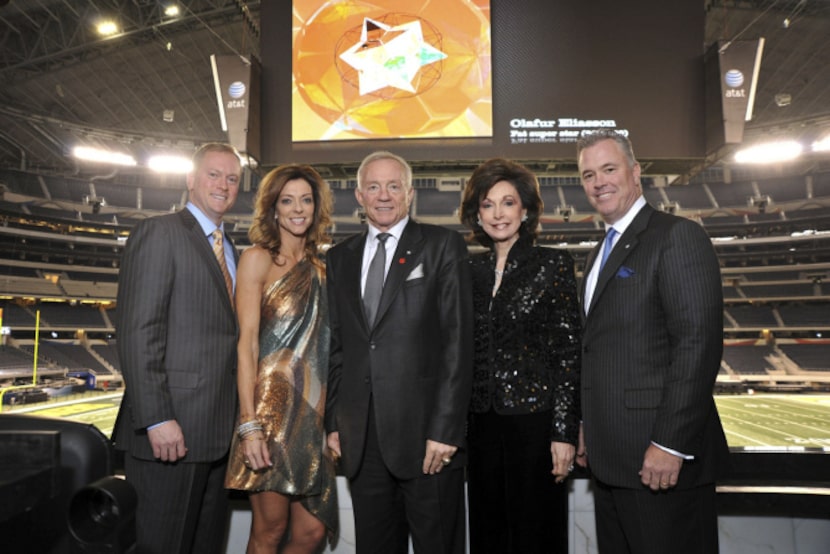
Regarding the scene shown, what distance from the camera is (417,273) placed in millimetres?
1805

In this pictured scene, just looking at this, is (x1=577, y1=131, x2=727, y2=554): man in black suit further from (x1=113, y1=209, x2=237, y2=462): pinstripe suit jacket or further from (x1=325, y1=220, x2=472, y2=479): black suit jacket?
(x1=113, y1=209, x2=237, y2=462): pinstripe suit jacket

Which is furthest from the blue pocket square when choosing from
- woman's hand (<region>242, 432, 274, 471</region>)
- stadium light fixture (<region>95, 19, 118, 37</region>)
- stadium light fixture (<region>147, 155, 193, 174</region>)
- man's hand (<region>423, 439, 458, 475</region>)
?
stadium light fixture (<region>147, 155, 193, 174</region>)

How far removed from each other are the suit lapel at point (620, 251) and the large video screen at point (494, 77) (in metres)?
2.18

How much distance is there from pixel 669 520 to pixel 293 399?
1286 millimetres

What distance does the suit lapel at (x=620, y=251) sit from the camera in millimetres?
1751

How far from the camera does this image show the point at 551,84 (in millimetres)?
3936

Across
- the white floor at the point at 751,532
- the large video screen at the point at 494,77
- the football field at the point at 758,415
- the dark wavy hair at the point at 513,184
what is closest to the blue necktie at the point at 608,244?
the dark wavy hair at the point at 513,184

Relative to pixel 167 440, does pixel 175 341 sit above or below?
above

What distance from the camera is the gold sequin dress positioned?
1.93 m

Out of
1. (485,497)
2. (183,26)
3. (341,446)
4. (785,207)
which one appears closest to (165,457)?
(341,446)

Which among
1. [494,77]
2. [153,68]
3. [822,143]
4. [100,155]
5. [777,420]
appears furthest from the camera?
[822,143]

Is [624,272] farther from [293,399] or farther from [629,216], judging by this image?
[293,399]

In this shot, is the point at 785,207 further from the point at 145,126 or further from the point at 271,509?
the point at 271,509

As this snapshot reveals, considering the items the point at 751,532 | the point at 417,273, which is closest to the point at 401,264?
the point at 417,273
